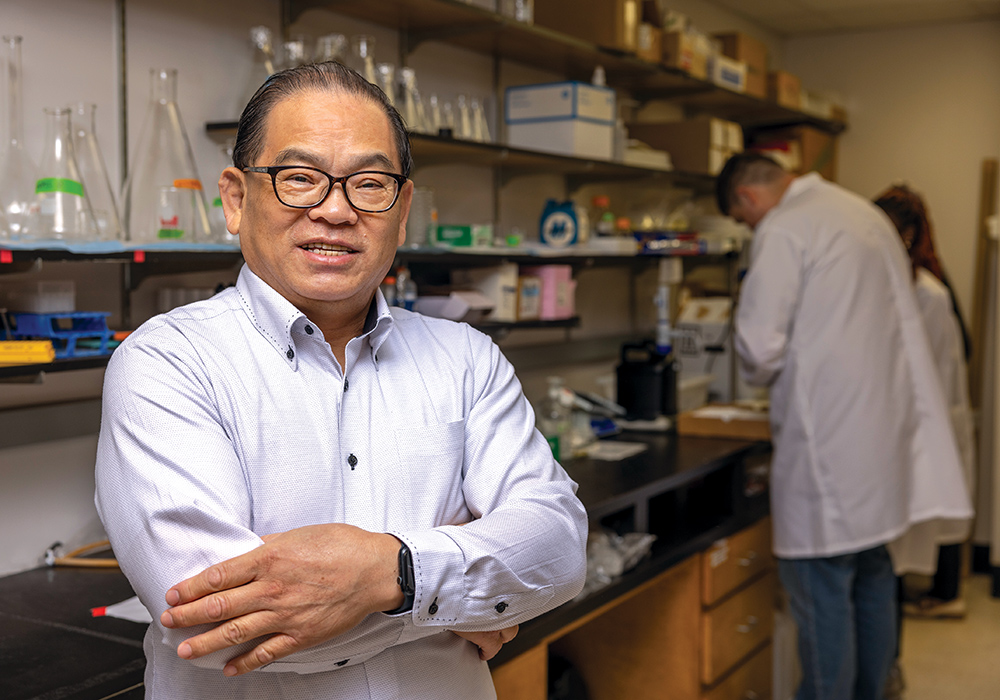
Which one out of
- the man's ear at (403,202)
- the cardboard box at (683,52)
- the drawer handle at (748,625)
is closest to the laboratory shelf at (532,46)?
the cardboard box at (683,52)

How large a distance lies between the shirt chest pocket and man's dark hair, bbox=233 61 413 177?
375 mm

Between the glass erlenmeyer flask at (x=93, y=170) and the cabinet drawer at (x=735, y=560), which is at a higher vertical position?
the glass erlenmeyer flask at (x=93, y=170)

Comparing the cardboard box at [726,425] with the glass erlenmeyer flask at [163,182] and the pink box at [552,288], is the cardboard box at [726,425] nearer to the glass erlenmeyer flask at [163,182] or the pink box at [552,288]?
the pink box at [552,288]

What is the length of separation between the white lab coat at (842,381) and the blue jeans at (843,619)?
0.28 ft

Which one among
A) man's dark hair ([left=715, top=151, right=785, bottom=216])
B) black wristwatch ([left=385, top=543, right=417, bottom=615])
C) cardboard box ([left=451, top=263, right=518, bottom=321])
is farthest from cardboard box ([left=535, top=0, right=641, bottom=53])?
black wristwatch ([left=385, top=543, right=417, bottom=615])

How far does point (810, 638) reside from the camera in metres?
2.79

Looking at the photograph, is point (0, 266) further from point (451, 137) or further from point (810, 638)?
point (810, 638)

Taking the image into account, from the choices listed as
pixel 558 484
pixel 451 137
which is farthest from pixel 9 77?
pixel 558 484

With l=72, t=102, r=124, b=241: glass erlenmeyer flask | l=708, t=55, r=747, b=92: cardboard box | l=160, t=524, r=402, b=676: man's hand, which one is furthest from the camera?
l=708, t=55, r=747, b=92: cardboard box

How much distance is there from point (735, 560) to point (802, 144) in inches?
103

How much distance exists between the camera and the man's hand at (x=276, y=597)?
961 mm

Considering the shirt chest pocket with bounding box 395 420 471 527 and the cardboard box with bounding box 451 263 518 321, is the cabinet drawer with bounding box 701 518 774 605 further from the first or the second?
the shirt chest pocket with bounding box 395 420 471 527

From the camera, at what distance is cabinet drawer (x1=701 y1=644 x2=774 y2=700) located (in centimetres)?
276

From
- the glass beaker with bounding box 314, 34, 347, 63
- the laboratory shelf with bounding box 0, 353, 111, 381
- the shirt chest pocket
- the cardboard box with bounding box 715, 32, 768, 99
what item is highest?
the cardboard box with bounding box 715, 32, 768, 99
